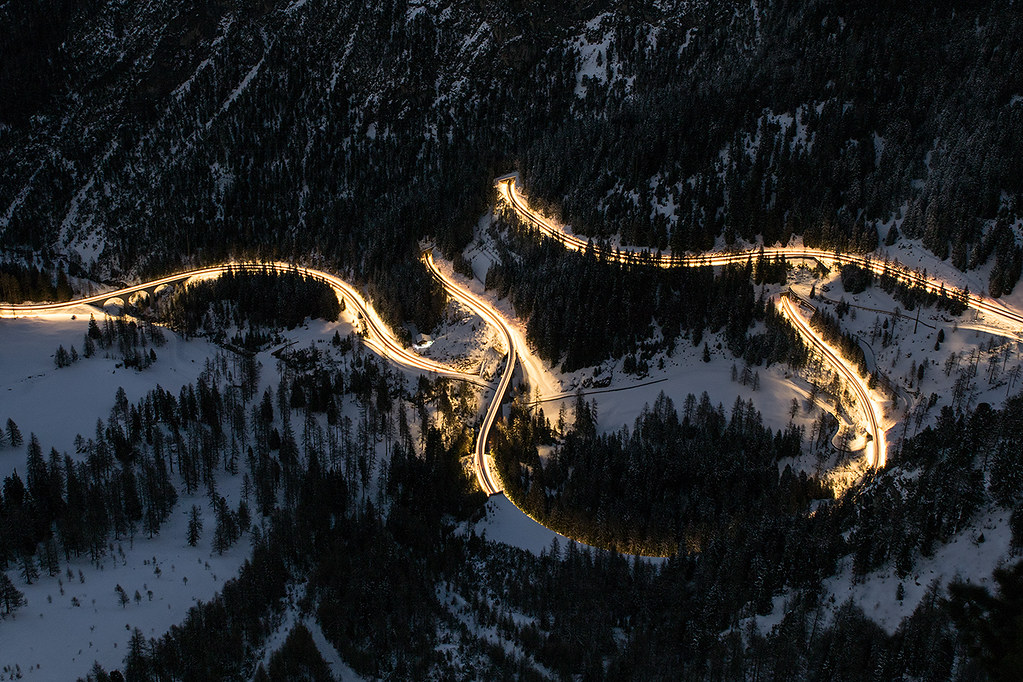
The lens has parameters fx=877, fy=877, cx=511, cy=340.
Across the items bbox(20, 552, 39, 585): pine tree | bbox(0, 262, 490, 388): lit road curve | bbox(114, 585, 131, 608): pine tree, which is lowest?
bbox(114, 585, 131, 608): pine tree

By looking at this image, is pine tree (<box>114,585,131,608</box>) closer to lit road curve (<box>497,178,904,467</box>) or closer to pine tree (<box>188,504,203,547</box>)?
pine tree (<box>188,504,203,547</box>)

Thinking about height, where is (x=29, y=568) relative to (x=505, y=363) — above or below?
below

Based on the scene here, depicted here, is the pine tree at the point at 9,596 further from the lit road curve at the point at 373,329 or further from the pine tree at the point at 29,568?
the lit road curve at the point at 373,329

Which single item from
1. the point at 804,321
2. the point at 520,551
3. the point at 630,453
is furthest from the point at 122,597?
the point at 804,321

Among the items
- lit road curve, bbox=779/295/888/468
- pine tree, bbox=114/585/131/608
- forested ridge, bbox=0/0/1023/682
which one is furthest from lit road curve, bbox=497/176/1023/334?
pine tree, bbox=114/585/131/608

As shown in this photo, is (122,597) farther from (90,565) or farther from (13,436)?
(13,436)
